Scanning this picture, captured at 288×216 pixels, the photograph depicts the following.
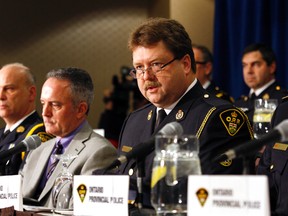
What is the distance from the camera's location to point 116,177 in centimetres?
222

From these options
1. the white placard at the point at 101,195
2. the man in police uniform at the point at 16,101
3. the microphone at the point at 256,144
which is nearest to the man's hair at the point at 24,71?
the man in police uniform at the point at 16,101

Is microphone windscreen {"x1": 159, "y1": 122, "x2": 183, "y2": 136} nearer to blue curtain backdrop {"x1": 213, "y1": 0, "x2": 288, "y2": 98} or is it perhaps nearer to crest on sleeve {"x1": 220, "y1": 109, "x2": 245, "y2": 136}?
crest on sleeve {"x1": 220, "y1": 109, "x2": 245, "y2": 136}

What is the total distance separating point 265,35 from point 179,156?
13.3 ft

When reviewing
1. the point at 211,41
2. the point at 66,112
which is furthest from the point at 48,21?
the point at 66,112

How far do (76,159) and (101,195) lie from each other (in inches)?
42.8

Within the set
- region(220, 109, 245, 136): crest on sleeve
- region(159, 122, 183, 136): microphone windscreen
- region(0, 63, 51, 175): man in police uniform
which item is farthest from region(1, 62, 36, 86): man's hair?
region(159, 122, 183, 136): microphone windscreen

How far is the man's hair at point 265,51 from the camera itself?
552 centimetres

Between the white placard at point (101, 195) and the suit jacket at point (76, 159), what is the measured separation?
→ 0.82 meters

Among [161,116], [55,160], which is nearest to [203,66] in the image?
[55,160]

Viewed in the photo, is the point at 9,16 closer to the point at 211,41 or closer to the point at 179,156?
the point at 211,41

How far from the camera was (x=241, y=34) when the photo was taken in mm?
6098

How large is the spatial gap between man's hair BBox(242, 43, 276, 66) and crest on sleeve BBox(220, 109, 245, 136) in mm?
2711

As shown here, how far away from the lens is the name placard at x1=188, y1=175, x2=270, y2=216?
1.76m

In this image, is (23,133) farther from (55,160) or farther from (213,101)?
(213,101)
